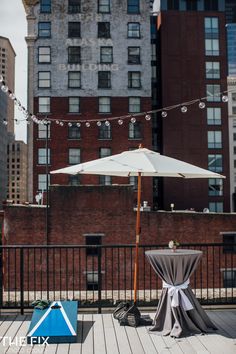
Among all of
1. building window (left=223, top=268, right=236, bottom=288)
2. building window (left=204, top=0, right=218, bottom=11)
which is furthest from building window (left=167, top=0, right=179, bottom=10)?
building window (left=223, top=268, right=236, bottom=288)

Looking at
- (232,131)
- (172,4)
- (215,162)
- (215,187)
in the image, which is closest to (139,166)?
(215,162)

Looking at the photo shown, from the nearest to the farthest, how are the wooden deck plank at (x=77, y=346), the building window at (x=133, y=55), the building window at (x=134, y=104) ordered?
the wooden deck plank at (x=77, y=346)
the building window at (x=134, y=104)
the building window at (x=133, y=55)

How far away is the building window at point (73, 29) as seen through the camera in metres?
52.9

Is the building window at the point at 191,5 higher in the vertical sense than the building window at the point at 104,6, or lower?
higher

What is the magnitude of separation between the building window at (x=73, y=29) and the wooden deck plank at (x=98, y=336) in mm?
48013

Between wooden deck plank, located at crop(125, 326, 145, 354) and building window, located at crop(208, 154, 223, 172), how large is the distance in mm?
50496

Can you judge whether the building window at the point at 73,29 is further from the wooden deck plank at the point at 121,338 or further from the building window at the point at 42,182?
the wooden deck plank at the point at 121,338

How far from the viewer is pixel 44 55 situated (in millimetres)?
52562

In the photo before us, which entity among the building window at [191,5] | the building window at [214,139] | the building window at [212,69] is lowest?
the building window at [214,139]

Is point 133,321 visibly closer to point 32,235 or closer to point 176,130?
point 32,235

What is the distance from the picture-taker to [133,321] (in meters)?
8.00

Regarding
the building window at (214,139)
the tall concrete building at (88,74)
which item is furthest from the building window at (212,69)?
the tall concrete building at (88,74)

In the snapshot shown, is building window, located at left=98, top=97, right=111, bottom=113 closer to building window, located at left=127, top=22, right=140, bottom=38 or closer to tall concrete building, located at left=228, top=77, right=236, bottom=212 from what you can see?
building window, located at left=127, top=22, right=140, bottom=38

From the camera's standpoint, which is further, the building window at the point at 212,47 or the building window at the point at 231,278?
the building window at the point at 212,47
